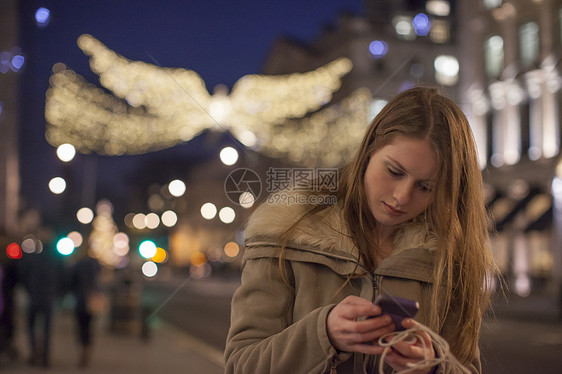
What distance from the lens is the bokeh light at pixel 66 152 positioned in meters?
7.68

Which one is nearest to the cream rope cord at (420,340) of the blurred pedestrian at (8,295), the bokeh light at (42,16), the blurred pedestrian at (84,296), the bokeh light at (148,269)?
the bokeh light at (42,16)

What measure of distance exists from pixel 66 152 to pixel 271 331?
21.9ft

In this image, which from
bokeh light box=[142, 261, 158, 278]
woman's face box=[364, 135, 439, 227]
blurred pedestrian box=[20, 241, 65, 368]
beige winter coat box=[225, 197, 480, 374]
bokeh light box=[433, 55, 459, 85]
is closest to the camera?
beige winter coat box=[225, 197, 480, 374]

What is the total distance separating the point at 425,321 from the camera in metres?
1.88

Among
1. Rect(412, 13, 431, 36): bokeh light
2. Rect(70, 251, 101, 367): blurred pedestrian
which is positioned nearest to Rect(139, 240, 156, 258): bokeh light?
Rect(70, 251, 101, 367): blurred pedestrian

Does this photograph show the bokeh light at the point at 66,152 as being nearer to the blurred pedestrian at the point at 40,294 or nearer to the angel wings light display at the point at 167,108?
the angel wings light display at the point at 167,108

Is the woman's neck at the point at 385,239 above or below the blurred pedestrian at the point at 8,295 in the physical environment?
above

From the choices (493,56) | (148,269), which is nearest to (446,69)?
(493,56)

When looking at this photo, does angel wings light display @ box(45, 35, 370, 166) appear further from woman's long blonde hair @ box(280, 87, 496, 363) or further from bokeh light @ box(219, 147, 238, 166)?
woman's long blonde hair @ box(280, 87, 496, 363)

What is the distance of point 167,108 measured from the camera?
9148mm

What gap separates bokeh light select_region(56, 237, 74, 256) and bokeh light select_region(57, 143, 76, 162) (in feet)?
3.88

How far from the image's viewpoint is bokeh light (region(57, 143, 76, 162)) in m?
7.68

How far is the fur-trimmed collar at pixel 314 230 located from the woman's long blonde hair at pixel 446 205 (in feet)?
0.10

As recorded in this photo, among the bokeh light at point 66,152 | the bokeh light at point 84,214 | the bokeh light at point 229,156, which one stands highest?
the bokeh light at point 66,152
